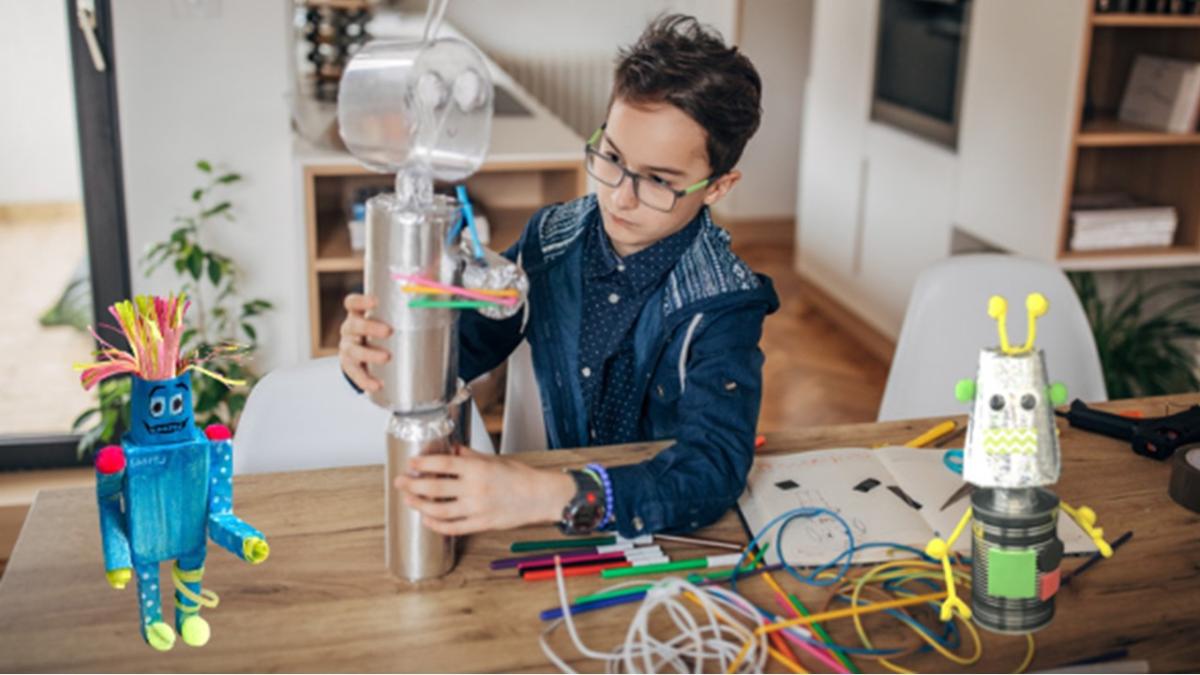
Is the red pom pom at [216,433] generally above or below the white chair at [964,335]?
above

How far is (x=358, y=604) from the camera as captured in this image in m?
1.15

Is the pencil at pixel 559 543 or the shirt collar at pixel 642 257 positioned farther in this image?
the shirt collar at pixel 642 257

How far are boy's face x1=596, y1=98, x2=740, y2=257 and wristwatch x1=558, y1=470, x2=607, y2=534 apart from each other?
308mm

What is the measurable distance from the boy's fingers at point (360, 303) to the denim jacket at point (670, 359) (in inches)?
12.2

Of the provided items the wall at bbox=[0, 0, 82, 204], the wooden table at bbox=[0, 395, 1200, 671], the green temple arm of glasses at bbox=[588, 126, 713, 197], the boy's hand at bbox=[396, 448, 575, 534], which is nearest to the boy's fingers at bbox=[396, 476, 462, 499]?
the boy's hand at bbox=[396, 448, 575, 534]

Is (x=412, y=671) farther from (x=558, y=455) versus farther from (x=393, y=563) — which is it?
(x=558, y=455)

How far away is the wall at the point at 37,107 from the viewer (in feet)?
9.27

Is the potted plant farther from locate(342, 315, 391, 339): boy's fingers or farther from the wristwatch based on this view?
locate(342, 315, 391, 339): boy's fingers

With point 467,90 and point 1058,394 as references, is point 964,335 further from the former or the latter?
point 467,90

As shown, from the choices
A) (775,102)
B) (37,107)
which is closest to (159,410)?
(37,107)

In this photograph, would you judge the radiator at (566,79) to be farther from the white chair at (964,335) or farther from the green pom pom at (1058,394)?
the green pom pom at (1058,394)

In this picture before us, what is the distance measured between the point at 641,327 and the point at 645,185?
0.67 ft

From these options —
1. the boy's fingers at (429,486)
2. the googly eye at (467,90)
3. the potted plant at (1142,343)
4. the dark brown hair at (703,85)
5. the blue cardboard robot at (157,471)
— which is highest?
the googly eye at (467,90)

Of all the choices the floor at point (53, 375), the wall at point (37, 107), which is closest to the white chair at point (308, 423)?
the floor at point (53, 375)
